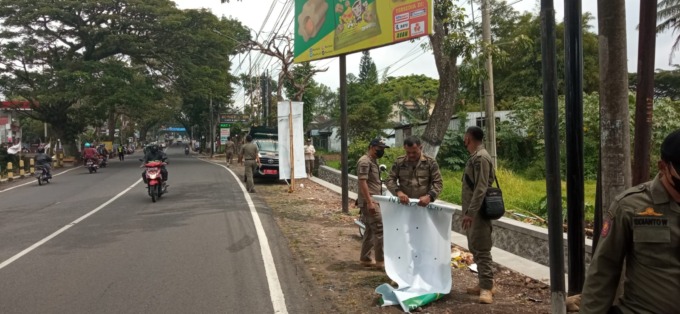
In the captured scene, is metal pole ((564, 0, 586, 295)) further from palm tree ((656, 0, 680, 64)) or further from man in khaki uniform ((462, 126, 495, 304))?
palm tree ((656, 0, 680, 64))

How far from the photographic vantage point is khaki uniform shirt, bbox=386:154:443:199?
232 inches

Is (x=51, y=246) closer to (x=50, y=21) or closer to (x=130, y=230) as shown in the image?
(x=130, y=230)

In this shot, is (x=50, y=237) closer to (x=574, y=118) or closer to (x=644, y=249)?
(x=574, y=118)

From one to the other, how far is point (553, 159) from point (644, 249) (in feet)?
7.19

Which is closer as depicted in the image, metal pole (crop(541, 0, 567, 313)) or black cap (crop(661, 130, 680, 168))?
black cap (crop(661, 130, 680, 168))

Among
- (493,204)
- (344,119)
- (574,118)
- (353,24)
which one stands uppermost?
(353,24)

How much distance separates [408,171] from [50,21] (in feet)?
101

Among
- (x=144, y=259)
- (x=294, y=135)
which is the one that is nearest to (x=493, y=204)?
(x=144, y=259)

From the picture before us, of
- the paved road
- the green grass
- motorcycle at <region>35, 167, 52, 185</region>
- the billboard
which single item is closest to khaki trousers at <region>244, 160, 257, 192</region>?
the paved road

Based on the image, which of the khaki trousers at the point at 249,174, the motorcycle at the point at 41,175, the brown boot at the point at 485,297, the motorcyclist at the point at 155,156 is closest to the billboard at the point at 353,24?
the khaki trousers at the point at 249,174

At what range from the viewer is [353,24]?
37.0ft

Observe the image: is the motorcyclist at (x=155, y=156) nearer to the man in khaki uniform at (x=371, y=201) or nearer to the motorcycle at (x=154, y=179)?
the motorcycle at (x=154, y=179)

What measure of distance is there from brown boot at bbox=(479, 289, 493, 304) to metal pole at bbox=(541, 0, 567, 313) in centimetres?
84

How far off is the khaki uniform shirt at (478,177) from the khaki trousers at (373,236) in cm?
152
